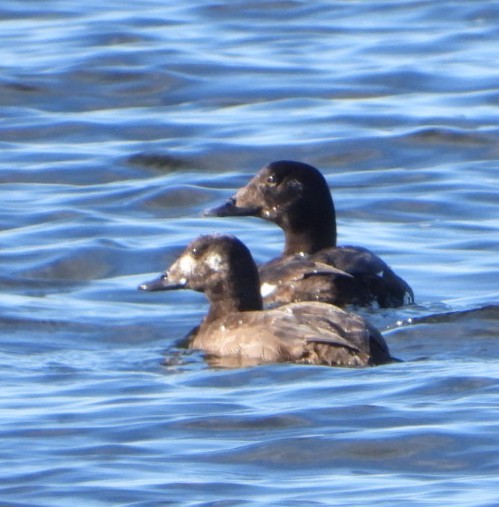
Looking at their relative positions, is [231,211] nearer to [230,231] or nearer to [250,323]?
[230,231]

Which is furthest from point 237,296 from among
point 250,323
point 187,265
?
point 250,323

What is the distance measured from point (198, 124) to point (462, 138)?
2.42 meters

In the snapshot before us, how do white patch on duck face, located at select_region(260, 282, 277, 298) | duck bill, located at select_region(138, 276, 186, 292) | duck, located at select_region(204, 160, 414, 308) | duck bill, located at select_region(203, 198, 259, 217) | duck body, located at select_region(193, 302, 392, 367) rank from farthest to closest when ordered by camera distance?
1. duck bill, located at select_region(203, 198, 259, 217)
2. white patch on duck face, located at select_region(260, 282, 277, 298)
3. duck, located at select_region(204, 160, 414, 308)
4. duck bill, located at select_region(138, 276, 186, 292)
5. duck body, located at select_region(193, 302, 392, 367)

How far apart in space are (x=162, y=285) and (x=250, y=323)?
1.05m

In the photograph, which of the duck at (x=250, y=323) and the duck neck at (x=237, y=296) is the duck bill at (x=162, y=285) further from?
the duck neck at (x=237, y=296)

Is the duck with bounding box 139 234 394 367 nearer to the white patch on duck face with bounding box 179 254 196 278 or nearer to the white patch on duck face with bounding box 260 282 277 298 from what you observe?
the white patch on duck face with bounding box 179 254 196 278

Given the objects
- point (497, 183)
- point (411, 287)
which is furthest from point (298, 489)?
point (497, 183)

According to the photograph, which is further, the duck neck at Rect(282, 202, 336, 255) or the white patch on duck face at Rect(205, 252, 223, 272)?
the duck neck at Rect(282, 202, 336, 255)

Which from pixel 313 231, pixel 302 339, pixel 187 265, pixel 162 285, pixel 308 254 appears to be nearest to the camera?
pixel 302 339

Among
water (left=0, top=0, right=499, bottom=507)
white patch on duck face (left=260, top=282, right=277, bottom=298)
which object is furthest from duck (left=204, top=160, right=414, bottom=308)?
water (left=0, top=0, right=499, bottom=507)

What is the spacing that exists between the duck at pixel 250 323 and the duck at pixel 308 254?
2.09 ft

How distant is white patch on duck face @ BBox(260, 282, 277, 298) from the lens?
11.7 meters

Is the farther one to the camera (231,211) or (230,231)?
(230,231)

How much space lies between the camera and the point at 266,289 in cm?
1177
